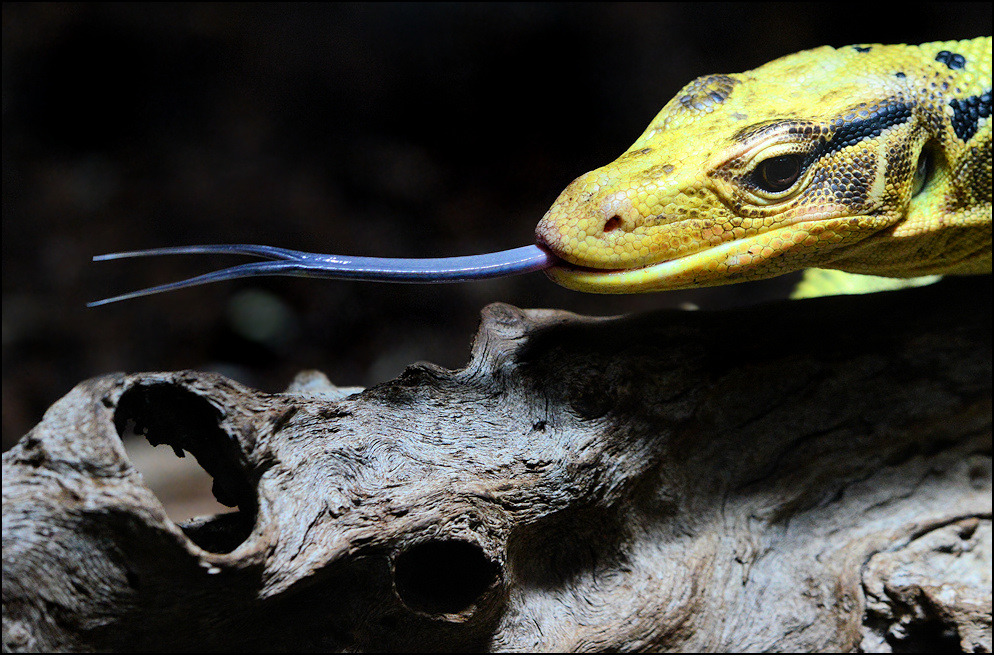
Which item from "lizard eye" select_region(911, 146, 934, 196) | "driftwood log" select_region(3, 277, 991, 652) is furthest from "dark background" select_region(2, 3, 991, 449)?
"lizard eye" select_region(911, 146, 934, 196)

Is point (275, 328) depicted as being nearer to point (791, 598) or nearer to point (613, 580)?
point (613, 580)

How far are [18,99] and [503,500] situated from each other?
2284 mm

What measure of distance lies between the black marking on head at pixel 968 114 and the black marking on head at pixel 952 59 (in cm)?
10

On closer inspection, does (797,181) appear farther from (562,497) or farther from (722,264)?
(562,497)

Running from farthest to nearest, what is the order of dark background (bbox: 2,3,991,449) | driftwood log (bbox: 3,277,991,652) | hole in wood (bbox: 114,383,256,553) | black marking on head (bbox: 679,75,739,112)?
dark background (bbox: 2,3,991,449), black marking on head (bbox: 679,75,739,112), hole in wood (bbox: 114,383,256,553), driftwood log (bbox: 3,277,991,652)

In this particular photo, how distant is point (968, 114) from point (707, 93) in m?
0.69

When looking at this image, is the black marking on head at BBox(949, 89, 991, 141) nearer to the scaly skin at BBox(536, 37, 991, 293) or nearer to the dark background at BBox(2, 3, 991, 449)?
the scaly skin at BBox(536, 37, 991, 293)

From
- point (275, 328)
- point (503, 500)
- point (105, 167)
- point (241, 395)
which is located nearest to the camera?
point (241, 395)

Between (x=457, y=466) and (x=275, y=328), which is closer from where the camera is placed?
(x=457, y=466)

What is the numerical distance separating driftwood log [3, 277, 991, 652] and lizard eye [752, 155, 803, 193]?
41 cm

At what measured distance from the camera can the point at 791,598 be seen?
184 centimetres

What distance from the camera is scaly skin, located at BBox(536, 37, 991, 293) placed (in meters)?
1.63

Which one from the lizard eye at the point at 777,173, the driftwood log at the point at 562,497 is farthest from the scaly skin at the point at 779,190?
the driftwood log at the point at 562,497

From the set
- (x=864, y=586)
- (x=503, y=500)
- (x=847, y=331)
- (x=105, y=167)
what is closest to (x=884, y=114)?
(x=847, y=331)
